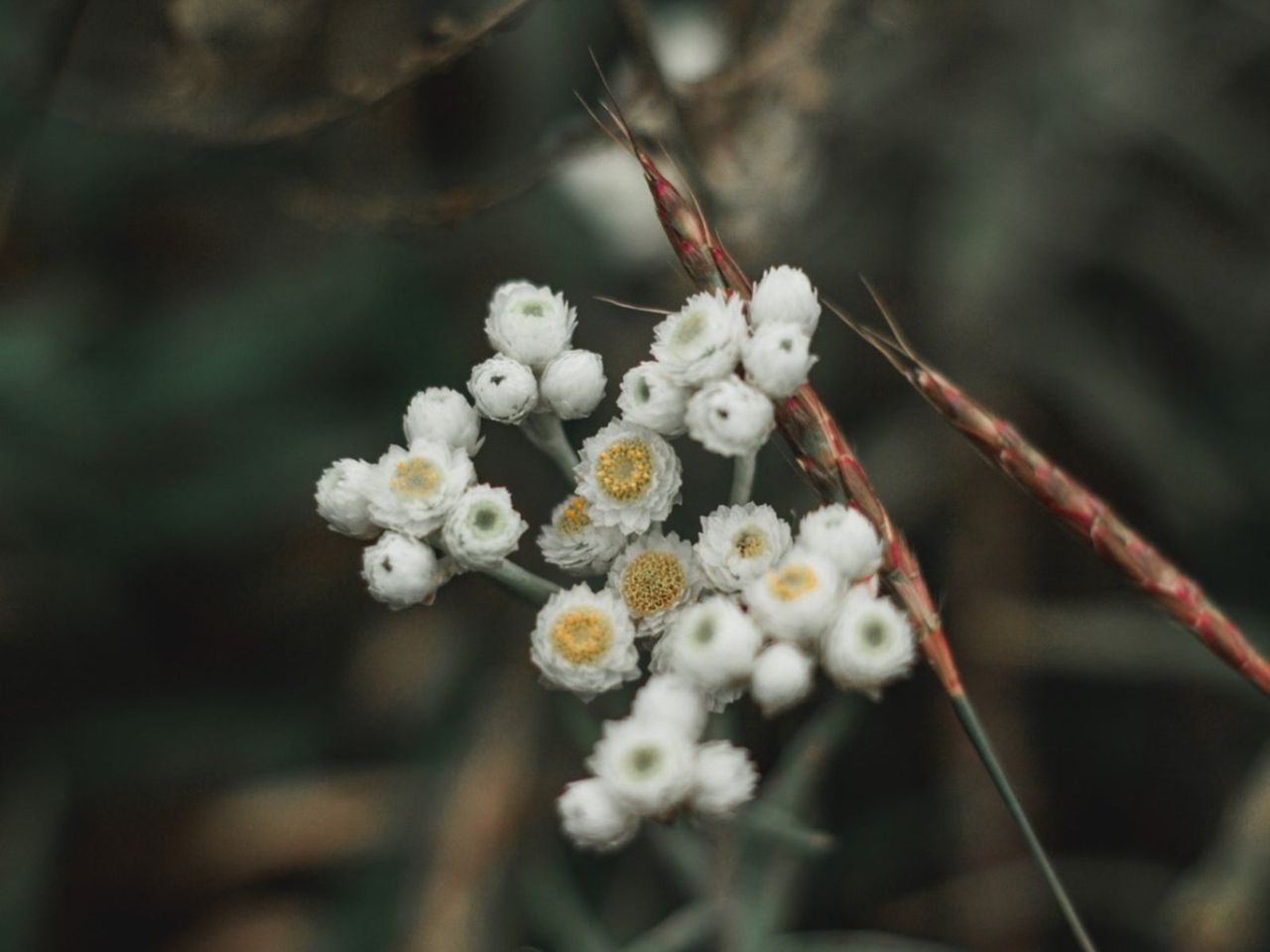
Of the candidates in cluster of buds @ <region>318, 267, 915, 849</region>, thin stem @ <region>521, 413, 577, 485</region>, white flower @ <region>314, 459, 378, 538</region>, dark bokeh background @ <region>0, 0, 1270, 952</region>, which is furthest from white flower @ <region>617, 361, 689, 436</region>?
dark bokeh background @ <region>0, 0, 1270, 952</region>

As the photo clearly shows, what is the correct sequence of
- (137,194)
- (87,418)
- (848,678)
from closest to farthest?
(848,678), (87,418), (137,194)

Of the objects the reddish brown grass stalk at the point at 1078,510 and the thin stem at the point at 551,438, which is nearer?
the reddish brown grass stalk at the point at 1078,510

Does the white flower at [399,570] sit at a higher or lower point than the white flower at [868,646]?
higher

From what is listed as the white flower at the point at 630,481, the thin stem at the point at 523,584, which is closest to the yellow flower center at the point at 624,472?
the white flower at the point at 630,481

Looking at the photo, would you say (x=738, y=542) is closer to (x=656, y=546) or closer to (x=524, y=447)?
(x=656, y=546)

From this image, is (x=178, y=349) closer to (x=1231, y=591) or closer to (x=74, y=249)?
(x=74, y=249)

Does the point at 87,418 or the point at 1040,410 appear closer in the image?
the point at 87,418

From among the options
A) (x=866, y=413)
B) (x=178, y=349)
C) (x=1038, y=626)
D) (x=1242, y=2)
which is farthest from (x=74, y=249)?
(x=1242, y=2)

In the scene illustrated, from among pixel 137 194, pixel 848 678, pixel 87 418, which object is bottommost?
pixel 848 678

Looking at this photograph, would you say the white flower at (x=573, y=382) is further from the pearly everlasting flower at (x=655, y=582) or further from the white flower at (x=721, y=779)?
the white flower at (x=721, y=779)
